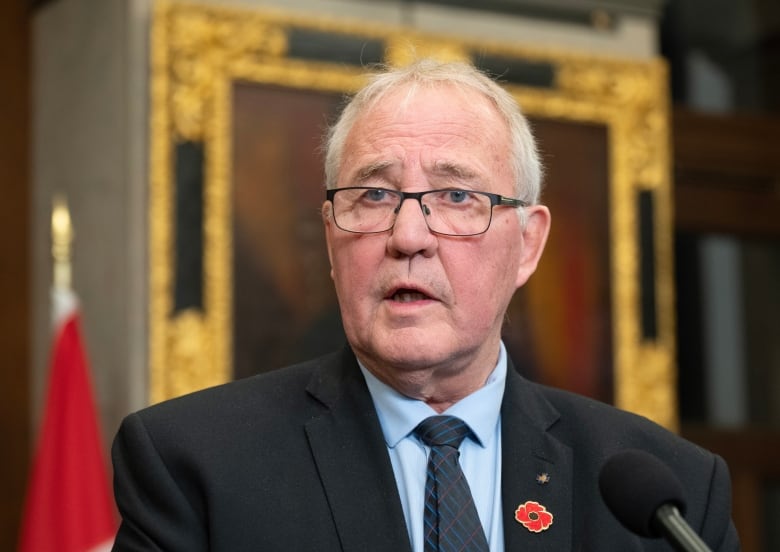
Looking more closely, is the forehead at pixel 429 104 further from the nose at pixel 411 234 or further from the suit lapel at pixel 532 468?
the suit lapel at pixel 532 468

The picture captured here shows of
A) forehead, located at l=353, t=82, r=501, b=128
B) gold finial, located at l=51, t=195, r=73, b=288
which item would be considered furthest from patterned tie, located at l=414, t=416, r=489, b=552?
gold finial, located at l=51, t=195, r=73, b=288

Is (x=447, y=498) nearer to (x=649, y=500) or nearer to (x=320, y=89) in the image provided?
(x=649, y=500)

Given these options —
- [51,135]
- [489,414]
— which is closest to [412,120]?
[489,414]

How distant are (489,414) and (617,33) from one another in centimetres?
470

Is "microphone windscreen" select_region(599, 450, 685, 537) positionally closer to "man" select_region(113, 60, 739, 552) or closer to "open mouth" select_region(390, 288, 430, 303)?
"man" select_region(113, 60, 739, 552)

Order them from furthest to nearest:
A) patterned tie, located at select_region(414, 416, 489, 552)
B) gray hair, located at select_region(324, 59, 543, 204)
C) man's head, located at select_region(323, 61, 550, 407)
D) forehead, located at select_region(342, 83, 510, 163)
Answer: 1. gray hair, located at select_region(324, 59, 543, 204)
2. forehead, located at select_region(342, 83, 510, 163)
3. man's head, located at select_region(323, 61, 550, 407)
4. patterned tie, located at select_region(414, 416, 489, 552)

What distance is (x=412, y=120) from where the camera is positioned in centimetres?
280

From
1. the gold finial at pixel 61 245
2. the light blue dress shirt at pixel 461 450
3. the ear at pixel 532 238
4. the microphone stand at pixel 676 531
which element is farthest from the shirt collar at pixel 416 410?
the gold finial at pixel 61 245

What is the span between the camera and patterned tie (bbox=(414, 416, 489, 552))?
257cm

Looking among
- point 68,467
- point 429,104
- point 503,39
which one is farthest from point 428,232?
point 503,39

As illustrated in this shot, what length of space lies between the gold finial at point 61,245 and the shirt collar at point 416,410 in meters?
3.04

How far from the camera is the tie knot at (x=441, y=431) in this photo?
273 cm

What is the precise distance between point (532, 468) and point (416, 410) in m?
0.26

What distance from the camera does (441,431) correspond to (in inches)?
108
